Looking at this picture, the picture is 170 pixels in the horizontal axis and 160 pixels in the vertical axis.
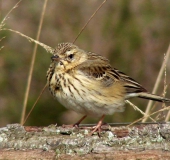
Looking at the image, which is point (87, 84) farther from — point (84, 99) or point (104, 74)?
point (104, 74)

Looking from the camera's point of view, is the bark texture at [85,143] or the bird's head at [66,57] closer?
the bark texture at [85,143]

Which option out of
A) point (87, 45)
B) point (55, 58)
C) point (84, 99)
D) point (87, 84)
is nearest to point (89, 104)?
point (84, 99)

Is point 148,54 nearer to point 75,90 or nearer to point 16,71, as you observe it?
point 16,71

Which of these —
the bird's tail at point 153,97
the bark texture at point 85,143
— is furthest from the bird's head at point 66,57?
the bark texture at point 85,143

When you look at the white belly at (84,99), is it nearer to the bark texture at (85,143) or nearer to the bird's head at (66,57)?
the bird's head at (66,57)

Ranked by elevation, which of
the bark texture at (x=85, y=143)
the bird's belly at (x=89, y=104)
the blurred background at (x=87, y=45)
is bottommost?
the bark texture at (x=85, y=143)

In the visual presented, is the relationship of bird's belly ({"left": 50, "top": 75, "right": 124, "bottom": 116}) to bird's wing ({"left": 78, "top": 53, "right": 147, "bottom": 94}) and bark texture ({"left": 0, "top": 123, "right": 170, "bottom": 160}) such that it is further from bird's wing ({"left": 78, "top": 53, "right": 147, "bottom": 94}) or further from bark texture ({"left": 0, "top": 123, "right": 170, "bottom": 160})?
bark texture ({"left": 0, "top": 123, "right": 170, "bottom": 160})
